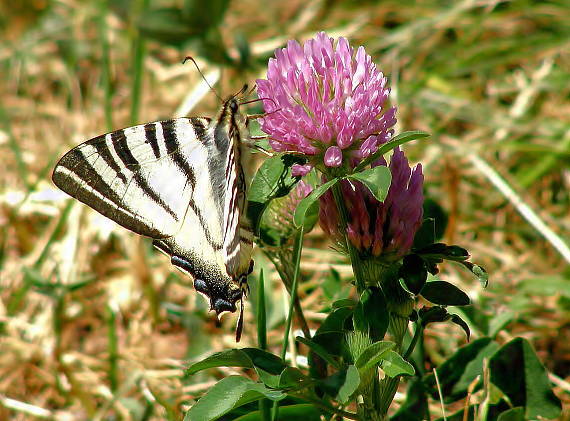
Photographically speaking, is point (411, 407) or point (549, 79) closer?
point (411, 407)

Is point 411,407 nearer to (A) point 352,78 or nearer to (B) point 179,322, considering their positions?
(A) point 352,78

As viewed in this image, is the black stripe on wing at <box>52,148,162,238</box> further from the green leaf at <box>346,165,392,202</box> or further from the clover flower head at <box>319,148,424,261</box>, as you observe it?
the green leaf at <box>346,165,392,202</box>

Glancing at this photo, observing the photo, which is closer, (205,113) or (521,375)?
(521,375)

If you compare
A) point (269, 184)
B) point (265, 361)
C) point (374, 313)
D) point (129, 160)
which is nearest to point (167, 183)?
point (129, 160)

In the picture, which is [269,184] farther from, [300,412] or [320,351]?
[300,412]

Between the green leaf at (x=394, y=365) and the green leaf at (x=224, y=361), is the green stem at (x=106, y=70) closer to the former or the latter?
the green leaf at (x=224, y=361)

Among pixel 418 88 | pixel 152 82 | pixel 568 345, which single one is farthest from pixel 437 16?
pixel 568 345

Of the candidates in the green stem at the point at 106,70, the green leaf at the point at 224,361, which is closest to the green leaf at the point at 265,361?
the green leaf at the point at 224,361
